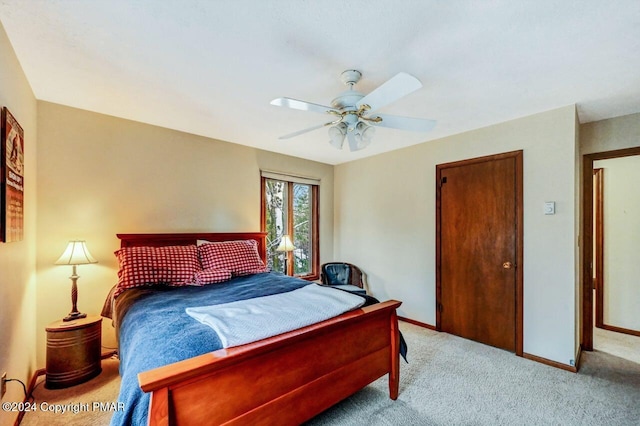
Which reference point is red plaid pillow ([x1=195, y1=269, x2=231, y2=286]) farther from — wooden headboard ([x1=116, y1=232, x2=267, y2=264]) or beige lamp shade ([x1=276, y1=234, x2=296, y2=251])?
beige lamp shade ([x1=276, y1=234, x2=296, y2=251])

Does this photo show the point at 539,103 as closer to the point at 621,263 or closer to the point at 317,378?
the point at 621,263

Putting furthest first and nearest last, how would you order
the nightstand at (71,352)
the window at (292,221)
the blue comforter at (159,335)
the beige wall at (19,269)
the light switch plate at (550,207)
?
the window at (292,221) < the light switch plate at (550,207) < the nightstand at (71,352) < the beige wall at (19,269) < the blue comforter at (159,335)

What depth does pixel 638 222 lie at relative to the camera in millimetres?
3361

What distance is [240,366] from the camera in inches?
52.9

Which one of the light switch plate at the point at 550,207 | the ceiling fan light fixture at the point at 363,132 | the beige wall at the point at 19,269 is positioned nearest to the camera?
the beige wall at the point at 19,269

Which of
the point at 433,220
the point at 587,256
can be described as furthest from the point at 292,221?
the point at 587,256

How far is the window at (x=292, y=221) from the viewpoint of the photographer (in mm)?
4152

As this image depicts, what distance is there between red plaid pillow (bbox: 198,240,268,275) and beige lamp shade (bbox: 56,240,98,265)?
0.90 meters

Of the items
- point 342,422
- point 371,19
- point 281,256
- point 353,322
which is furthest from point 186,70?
point 281,256

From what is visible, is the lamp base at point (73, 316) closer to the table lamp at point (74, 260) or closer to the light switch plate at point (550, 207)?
the table lamp at point (74, 260)

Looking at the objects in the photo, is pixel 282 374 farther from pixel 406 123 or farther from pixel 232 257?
pixel 406 123

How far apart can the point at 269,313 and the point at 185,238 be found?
1.93 m

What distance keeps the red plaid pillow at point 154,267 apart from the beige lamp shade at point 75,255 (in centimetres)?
24

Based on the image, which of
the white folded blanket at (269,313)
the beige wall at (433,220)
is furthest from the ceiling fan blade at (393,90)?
the beige wall at (433,220)
